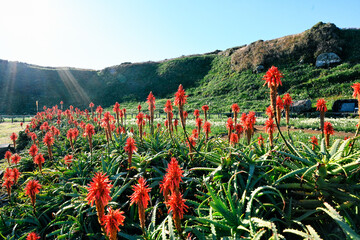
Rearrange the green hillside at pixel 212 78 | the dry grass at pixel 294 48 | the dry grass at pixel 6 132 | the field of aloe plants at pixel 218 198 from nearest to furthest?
1. the field of aloe plants at pixel 218 198
2. the dry grass at pixel 6 132
3. the green hillside at pixel 212 78
4. the dry grass at pixel 294 48

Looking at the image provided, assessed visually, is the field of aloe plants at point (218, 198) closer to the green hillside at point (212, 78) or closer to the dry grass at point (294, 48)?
the green hillside at point (212, 78)

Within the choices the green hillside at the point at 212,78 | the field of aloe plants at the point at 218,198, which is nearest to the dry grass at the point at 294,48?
the green hillside at the point at 212,78

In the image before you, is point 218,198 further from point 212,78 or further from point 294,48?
point 212,78

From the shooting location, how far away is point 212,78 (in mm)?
50844

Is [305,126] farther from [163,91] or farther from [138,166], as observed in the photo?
[163,91]

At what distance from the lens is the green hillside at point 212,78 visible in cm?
3173

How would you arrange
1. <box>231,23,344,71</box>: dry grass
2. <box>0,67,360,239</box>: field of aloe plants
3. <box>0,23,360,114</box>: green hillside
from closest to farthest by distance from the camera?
1. <box>0,67,360,239</box>: field of aloe plants
2. <box>0,23,360,114</box>: green hillside
3. <box>231,23,344,71</box>: dry grass

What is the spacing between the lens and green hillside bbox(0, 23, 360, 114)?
3173cm

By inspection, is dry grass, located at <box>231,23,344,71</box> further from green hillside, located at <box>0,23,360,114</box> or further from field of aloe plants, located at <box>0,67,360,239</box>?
field of aloe plants, located at <box>0,67,360,239</box>

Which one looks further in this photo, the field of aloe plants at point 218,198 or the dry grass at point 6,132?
the dry grass at point 6,132

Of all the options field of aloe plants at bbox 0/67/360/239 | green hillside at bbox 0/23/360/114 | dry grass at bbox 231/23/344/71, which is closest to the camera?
field of aloe plants at bbox 0/67/360/239

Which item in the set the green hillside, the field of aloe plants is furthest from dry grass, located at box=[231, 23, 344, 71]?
the field of aloe plants

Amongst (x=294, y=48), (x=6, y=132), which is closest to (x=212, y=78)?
(x=294, y=48)

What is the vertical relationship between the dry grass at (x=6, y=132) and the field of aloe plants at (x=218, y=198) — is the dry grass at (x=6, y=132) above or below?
below
